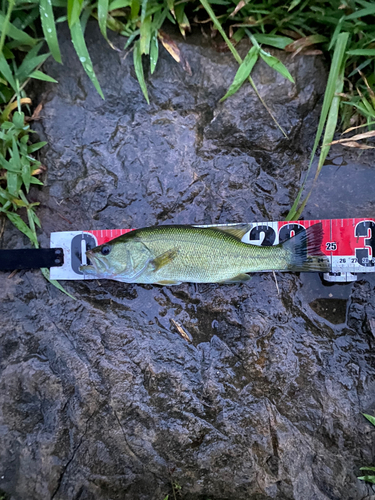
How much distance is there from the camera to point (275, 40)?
11.8ft

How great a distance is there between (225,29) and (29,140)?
2457 mm

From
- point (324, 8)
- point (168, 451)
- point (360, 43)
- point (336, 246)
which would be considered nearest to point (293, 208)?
point (336, 246)

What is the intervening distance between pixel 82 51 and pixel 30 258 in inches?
86.7

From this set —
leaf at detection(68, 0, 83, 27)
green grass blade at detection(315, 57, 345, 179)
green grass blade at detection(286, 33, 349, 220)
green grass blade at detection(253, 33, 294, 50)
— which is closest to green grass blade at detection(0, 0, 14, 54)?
leaf at detection(68, 0, 83, 27)

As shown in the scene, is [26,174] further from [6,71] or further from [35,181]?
[6,71]

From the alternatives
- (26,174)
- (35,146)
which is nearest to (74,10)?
(35,146)

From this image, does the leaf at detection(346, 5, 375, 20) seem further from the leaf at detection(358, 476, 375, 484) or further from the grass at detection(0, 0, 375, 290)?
the leaf at detection(358, 476, 375, 484)

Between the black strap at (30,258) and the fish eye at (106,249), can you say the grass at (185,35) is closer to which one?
the black strap at (30,258)

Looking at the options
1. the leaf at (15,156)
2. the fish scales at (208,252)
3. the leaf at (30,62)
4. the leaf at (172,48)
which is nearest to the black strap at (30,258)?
the leaf at (15,156)

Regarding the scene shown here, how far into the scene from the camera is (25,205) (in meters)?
3.80

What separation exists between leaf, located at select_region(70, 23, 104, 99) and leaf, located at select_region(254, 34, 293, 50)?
68.2 inches

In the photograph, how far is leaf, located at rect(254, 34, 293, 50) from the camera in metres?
3.60

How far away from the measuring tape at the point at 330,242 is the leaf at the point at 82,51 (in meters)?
1.56

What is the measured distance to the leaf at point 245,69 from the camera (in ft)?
11.9
